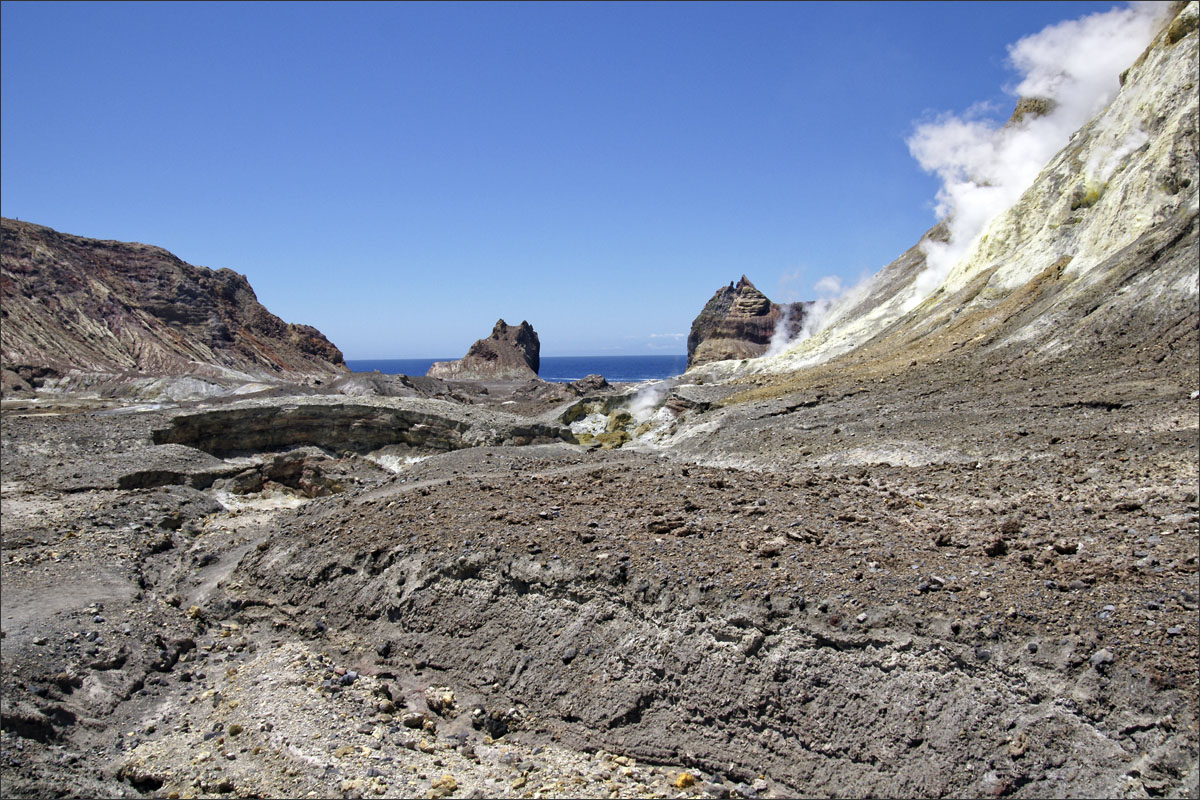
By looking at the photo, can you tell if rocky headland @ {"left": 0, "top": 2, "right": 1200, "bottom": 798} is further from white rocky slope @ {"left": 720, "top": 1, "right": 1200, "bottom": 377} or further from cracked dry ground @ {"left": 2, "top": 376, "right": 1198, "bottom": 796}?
white rocky slope @ {"left": 720, "top": 1, "right": 1200, "bottom": 377}

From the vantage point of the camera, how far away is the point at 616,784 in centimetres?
670

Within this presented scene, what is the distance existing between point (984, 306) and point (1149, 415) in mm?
14845

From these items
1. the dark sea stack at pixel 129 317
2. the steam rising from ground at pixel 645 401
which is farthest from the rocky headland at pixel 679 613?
the dark sea stack at pixel 129 317

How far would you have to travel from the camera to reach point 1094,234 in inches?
942

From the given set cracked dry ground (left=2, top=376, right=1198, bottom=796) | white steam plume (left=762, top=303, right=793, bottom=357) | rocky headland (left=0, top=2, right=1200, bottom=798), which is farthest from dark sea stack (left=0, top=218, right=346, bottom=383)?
cracked dry ground (left=2, top=376, right=1198, bottom=796)

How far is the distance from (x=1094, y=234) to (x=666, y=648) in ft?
76.8

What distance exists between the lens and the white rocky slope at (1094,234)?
1906 cm

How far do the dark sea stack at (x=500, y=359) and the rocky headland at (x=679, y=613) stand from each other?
6633cm

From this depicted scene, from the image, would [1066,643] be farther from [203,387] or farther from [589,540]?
[203,387]

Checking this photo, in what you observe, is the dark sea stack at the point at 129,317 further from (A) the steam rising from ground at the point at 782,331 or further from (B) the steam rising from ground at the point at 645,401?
(A) the steam rising from ground at the point at 782,331

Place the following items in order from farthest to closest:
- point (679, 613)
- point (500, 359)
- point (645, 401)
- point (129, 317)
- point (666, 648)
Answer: point (500, 359)
point (129, 317)
point (645, 401)
point (679, 613)
point (666, 648)

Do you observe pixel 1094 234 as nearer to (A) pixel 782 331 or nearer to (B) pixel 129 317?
(A) pixel 782 331

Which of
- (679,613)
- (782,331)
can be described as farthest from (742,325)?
(679,613)

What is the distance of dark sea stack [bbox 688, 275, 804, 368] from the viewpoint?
254 feet
